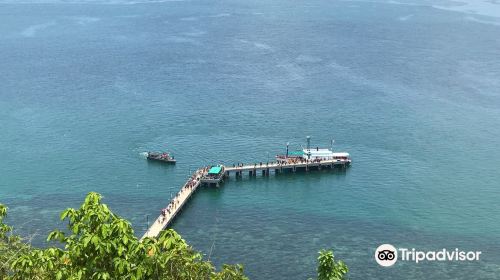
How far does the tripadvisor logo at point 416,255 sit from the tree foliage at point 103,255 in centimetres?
6026

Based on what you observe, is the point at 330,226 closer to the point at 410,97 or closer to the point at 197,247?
the point at 197,247

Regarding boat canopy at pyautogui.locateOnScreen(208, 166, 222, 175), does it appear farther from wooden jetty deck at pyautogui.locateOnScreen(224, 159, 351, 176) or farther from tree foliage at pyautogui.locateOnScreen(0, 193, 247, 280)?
tree foliage at pyautogui.locateOnScreen(0, 193, 247, 280)

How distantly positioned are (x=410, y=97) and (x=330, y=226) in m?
74.6

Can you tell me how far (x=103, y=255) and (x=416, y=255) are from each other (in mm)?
67823

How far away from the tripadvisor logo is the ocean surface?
1382 millimetres

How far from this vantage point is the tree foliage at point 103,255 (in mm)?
27078

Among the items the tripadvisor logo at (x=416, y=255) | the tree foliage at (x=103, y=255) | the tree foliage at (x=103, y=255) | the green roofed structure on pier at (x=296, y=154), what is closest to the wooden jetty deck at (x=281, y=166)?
the green roofed structure on pier at (x=296, y=154)

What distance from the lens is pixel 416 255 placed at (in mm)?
87500

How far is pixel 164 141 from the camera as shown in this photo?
12825 centimetres

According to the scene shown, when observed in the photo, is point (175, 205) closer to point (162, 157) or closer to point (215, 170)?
point (215, 170)

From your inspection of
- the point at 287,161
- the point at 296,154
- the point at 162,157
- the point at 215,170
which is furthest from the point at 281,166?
the point at 162,157

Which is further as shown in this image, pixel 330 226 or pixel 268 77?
pixel 268 77

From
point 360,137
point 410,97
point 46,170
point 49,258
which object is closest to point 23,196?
point 46,170

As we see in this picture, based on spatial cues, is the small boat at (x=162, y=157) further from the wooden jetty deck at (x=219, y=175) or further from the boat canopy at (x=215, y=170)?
the boat canopy at (x=215, y=170)
